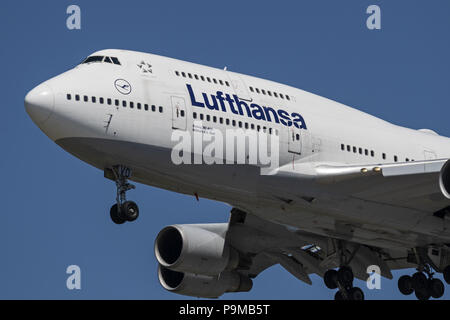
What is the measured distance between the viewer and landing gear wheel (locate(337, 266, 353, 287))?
37875mm

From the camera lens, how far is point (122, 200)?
104ft

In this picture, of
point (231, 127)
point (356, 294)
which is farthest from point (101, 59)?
point (356, 294)

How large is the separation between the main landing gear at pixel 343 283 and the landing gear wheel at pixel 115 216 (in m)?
9.86

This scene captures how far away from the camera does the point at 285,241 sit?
39.6 m

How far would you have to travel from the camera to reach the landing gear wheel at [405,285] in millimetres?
39250

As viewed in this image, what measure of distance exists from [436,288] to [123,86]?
14.1 meters

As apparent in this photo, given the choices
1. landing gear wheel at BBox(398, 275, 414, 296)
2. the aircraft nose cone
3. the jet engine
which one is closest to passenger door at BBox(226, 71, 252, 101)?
the aircraft nose cone

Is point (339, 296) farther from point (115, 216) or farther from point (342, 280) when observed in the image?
point (115, 216)

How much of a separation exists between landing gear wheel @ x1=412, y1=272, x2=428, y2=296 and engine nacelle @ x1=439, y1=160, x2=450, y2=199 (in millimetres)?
6734

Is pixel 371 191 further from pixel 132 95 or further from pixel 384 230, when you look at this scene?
pixel 132 95

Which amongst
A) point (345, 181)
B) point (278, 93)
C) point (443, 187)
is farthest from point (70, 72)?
point (443, 187)

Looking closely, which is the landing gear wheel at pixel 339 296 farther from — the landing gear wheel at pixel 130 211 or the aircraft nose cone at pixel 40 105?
the aircraft nose cone at pixel 40 105


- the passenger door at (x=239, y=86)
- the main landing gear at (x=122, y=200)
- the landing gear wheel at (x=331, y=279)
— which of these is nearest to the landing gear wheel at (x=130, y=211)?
the main landing gear at (x=122, y=200)

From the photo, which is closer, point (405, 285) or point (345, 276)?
point (345, 276)
